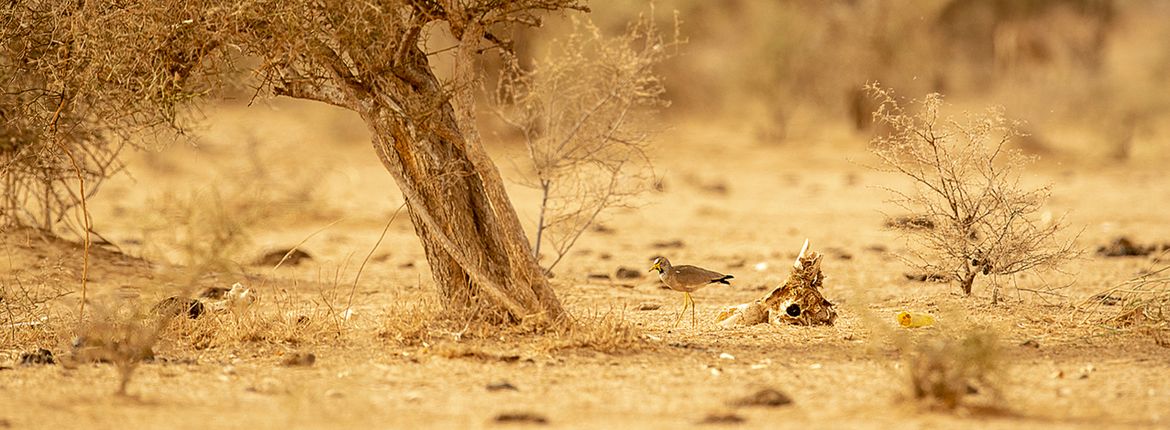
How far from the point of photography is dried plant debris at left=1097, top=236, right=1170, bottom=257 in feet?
37.1

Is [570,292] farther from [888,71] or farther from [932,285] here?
[888,71]

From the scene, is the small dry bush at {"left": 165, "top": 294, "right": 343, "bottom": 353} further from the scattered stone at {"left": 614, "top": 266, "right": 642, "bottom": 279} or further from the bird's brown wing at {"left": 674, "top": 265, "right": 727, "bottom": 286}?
the scattered stone at {"left": 614, "top": 266, "right": 642, "bottom": 279}

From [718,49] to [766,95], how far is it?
5721 millimetres

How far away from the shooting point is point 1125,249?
1137cm

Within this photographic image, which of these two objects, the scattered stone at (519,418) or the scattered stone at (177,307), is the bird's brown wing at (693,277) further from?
the scattered stone at (177,307)

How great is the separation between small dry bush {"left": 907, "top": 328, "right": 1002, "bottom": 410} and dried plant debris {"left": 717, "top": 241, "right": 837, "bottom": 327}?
7.29 ft

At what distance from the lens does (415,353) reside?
6.71 m

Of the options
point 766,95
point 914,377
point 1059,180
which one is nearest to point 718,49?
point 766,95

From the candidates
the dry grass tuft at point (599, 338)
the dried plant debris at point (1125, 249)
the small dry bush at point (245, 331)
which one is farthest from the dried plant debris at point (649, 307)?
the dried plant debris at point (1125, 249)

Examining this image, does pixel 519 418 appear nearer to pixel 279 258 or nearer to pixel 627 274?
pixel 627 274

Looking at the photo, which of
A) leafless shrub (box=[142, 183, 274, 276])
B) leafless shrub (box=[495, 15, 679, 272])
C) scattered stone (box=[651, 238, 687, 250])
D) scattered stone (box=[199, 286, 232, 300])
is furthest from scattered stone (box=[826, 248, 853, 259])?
leafless shrub (box=[142, 183, 274, 276])

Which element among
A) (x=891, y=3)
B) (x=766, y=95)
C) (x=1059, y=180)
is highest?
(x=891, y=3)

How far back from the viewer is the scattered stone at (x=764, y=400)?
17.9 ft

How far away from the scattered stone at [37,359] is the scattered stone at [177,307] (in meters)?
0.54
